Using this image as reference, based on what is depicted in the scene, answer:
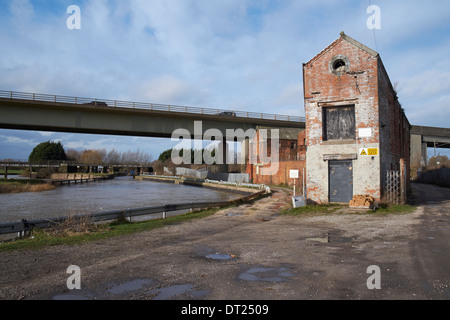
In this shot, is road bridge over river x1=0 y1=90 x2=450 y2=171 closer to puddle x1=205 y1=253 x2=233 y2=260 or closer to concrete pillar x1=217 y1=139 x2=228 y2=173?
concrete pillar x1=217 y1=139 x2=228 y2=173

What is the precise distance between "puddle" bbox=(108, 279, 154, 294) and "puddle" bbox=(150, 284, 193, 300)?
0.39 meters

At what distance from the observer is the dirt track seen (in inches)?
209

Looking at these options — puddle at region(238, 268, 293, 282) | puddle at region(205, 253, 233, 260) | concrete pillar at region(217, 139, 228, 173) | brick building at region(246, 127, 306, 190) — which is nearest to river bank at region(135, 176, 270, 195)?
Result: brick building at region(246, 127, 306, 190)

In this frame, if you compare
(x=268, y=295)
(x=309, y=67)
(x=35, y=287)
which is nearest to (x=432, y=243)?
(x=268, y=295)

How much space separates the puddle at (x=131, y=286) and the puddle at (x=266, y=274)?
5.53ft

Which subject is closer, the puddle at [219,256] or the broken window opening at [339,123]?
the puddle at [219,256]

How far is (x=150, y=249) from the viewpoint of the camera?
8836 millimetres

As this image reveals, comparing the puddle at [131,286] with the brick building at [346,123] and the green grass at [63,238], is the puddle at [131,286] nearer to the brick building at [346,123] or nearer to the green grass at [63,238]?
the green grass at [63,238]

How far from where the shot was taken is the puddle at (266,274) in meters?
5.96

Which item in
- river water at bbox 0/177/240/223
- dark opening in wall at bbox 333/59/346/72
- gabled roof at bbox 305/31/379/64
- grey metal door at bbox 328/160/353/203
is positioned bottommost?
river water at bbox 0/177/240/223

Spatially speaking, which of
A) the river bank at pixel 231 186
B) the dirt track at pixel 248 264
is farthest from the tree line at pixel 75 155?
the dirt track at pixel 248 264

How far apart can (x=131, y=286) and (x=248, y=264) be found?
2.51 meters

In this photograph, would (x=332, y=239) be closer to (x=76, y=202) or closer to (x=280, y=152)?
(x=76, y=202)
